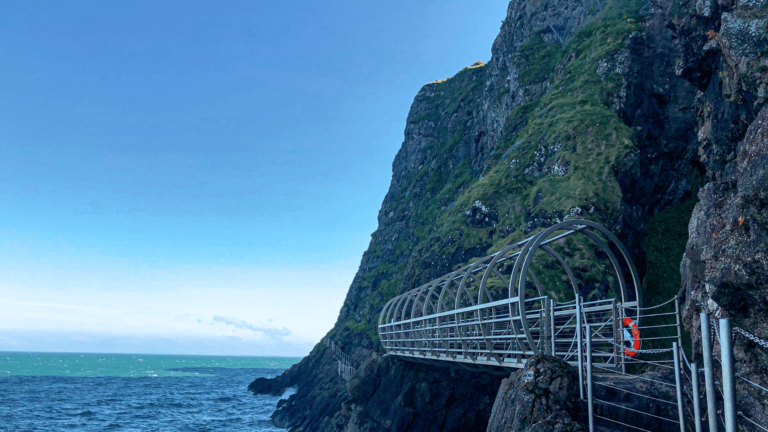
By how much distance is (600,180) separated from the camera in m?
31.0

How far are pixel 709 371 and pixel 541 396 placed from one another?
490 centimetres

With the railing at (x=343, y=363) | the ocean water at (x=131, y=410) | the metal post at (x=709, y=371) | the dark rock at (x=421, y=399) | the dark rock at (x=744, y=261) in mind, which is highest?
the dark rock at (x=744, y=261)

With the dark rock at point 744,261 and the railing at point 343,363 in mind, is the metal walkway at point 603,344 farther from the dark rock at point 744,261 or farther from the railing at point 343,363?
the railing at point 343,363

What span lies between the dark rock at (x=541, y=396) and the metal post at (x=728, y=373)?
428 centimetres

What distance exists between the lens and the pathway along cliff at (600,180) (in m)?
13.7

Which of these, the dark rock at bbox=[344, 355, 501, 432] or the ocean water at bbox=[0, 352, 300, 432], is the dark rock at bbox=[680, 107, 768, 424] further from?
the ocean water at bbox=[0, 352, 300, 432]

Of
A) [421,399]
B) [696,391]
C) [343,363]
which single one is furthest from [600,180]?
[343,363]

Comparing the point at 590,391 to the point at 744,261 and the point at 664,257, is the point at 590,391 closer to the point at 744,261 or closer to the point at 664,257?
the point at 744,261

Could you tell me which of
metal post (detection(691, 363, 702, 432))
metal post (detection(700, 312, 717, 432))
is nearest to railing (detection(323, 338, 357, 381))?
metal post (detection(691, 363, 702, 432))

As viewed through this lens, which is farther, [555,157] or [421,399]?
[555,157]

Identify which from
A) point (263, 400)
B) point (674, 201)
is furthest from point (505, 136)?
point (263, 400)

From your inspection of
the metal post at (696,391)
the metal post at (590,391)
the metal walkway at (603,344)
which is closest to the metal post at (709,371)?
the metal walkway at (603,344)

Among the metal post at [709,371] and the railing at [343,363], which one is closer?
the metal post at [709,371]

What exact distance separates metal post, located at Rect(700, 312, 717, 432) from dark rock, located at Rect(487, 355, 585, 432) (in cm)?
382
